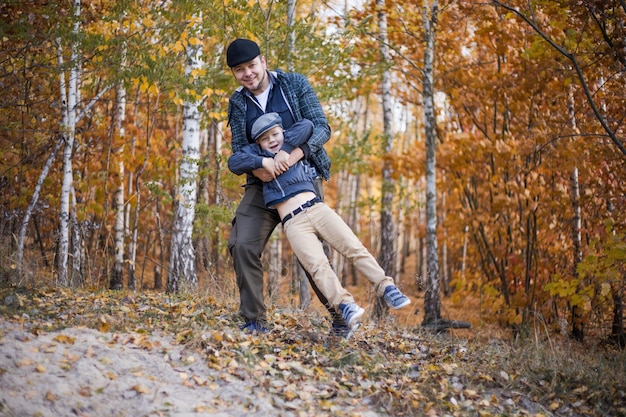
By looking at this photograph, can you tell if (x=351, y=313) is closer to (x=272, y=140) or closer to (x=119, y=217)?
(x=272, y=140)

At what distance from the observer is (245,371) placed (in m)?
4.28

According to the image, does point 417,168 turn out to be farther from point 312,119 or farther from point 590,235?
point 312,119

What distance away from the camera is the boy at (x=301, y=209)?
4.75 meters

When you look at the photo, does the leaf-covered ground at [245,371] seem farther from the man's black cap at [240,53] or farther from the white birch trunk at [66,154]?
the white birch trunk at [66,154]

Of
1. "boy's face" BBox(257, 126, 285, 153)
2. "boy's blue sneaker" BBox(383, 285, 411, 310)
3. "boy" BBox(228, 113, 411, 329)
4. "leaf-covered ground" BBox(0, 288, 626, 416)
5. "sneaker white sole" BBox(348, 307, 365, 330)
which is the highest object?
"boy's face" BBox(257, 126, 285, 153)

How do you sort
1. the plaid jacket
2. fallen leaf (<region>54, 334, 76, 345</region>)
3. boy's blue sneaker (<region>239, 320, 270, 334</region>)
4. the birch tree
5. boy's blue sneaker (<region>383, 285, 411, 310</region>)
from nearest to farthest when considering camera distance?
fallen leaf (<region>54, 334, 76, 345</region>), boy's blue sneaker (<region>383, 285, 411, 310</region>), the plaid jacket, boy's blue sneaker (<region>239, 320, 270, 334</region>), the birch tree

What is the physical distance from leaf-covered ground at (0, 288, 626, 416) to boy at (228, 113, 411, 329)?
65cm

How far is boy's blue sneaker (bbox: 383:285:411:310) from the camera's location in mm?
4438

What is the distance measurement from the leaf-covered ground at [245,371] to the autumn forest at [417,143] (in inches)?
61.5

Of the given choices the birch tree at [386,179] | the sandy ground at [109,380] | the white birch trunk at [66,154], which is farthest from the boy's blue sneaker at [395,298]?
the birch tree at [386,179]

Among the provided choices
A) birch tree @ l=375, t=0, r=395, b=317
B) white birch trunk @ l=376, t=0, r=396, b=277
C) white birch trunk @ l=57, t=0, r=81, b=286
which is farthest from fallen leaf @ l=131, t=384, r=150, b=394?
white birch trunk @ l=376, t=0, r=396, b=277

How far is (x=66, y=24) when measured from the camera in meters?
7.99

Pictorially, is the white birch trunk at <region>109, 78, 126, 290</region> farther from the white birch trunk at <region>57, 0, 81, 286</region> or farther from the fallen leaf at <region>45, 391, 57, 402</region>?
the fallen leaf at <region>45, 391, 57, 402</region>

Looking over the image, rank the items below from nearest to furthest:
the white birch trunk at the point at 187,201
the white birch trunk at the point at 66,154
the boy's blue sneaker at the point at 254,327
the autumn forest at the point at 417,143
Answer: the boy's blue sneaker at the point at 254,327, the autumn forest at the point at 417,143, the white birch trunk at the point at 66,154, the white birch trunk at the point at 187,201
